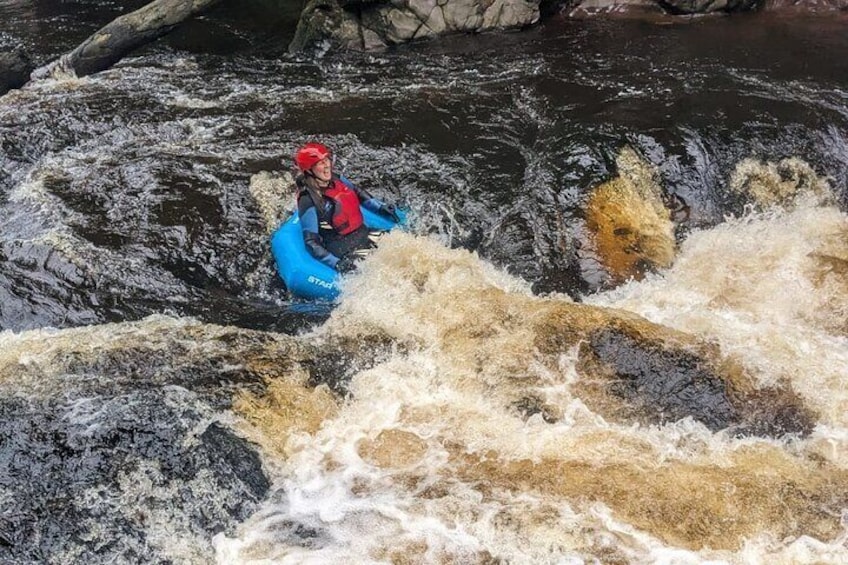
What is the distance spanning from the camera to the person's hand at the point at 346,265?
6215 mm

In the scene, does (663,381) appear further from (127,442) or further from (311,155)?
(127,442)

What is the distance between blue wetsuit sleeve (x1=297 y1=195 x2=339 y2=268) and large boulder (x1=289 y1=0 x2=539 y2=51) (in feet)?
19.2

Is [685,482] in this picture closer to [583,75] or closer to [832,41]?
[583,75]

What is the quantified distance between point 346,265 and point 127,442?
239cm

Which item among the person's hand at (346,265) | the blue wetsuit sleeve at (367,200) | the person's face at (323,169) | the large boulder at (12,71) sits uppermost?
the large boulder at (12,71)

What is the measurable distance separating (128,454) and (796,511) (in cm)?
394

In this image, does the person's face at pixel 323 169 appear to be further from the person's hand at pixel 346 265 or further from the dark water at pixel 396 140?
the dark water at pixel 396 140

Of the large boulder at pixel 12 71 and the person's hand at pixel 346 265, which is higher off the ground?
the large boulder at pixel 12 71

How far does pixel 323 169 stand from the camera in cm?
639

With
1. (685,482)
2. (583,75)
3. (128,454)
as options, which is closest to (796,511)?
(685,482)

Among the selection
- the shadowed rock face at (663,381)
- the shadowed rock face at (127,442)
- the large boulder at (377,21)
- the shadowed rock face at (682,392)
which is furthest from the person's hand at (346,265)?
the large boulder at (377,21)

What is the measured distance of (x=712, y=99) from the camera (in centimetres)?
849

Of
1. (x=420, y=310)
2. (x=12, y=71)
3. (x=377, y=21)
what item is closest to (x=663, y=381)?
(x=420, y=310)

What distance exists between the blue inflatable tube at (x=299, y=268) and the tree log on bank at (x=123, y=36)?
527 cm
